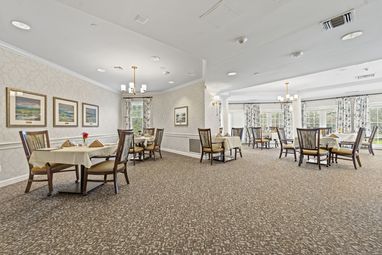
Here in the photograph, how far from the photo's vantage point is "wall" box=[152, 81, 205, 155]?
627 centimetres

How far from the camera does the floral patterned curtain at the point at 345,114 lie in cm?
860

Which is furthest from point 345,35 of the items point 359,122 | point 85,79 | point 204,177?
point 359,122

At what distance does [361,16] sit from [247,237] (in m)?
3.03

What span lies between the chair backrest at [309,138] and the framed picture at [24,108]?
22.0 feet

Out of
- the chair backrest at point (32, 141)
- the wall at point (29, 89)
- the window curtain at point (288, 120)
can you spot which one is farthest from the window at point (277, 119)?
the chair backrest at point (32, 141)

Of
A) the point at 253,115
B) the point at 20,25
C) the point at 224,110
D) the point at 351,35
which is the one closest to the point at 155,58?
the point at 20,25

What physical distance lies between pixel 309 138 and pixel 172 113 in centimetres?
511

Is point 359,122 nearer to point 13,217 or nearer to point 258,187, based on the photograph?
point 258,187

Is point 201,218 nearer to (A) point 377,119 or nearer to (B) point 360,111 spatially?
(B) point 360,111

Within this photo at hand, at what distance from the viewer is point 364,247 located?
1514mm

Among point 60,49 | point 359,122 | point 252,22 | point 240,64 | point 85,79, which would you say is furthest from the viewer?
point 359,122

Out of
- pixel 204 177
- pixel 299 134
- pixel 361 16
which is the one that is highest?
pixel 361 16

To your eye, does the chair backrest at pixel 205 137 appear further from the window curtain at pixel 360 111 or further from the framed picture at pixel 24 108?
the window curtain at pixel 360 111

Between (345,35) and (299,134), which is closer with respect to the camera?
(345,35)
